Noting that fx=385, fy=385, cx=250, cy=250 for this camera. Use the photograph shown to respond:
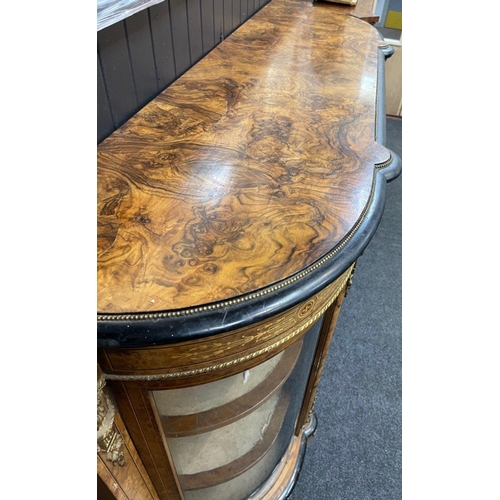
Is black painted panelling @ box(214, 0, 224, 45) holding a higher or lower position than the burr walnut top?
higher

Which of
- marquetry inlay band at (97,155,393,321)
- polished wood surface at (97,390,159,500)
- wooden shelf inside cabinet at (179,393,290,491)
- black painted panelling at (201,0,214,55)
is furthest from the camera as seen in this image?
black painted panelling at (201,0,214,55)

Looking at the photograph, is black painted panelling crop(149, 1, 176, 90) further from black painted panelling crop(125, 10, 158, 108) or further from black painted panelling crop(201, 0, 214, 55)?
black painted panelling crop(201, 0, 214, 55)

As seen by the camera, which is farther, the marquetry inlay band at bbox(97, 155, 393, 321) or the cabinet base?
the cabinet base

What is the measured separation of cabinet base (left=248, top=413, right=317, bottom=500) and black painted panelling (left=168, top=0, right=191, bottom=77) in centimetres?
83

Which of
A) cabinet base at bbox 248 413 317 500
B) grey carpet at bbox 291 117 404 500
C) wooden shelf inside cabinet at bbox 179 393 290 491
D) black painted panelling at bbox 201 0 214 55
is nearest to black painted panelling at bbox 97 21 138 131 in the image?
black painted panelling at bbox 201 0 214 55

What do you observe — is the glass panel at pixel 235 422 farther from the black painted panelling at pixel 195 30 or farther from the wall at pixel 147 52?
the black painted panelling at pixel 195 30

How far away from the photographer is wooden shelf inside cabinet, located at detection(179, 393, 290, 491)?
638 mm

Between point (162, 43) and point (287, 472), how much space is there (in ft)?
2.95

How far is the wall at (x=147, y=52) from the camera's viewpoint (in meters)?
0.53

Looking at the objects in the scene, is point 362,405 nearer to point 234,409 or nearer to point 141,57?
point 234,409

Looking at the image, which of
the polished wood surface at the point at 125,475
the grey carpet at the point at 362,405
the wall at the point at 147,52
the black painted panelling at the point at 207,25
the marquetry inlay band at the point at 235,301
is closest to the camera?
the marquetry inlay band at the point at 235,301

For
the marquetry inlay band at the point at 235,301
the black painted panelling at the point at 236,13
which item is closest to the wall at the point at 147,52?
the black painted panelling at the point at 236,13

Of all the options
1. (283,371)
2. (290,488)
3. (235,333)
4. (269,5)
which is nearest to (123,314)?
(235,333)
